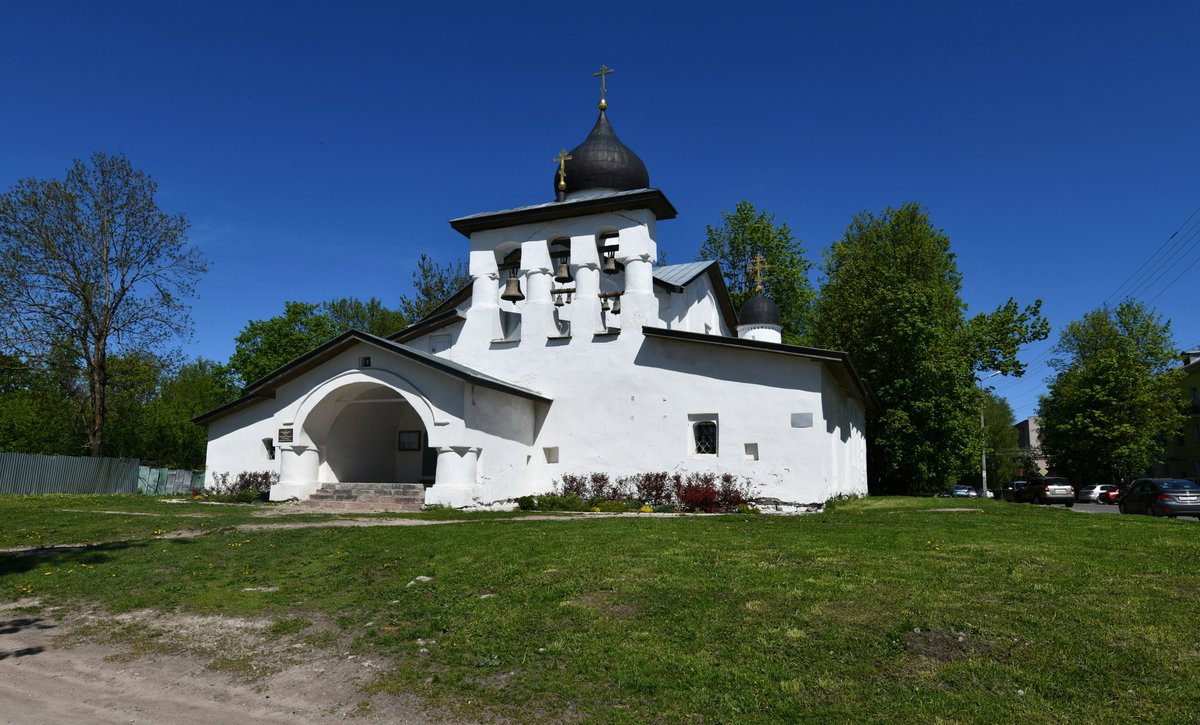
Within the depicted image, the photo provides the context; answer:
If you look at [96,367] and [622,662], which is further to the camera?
[96,367]

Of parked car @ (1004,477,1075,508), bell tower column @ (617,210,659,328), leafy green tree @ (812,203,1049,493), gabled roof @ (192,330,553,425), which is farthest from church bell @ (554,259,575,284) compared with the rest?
parked car @ (1004,477,1075,508)

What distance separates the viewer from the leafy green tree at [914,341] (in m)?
A: 30.1

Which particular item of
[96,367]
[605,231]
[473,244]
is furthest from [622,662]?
[96,367]

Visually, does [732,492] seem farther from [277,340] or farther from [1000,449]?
[1000,449]

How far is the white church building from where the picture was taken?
19.2 meters

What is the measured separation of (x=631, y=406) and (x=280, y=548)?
11.4 meters

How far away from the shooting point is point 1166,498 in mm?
22062

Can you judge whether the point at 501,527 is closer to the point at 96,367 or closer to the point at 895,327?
the point at 895,327

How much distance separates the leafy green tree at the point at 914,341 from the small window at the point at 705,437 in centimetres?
1287

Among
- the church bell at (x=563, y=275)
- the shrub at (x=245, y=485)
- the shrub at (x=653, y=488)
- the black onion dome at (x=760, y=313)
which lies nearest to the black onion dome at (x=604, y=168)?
the church bell at (x=563, y=275)

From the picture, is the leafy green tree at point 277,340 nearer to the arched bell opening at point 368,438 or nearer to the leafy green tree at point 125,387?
the leafy green tree at point 125,387

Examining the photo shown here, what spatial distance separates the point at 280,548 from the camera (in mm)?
11070

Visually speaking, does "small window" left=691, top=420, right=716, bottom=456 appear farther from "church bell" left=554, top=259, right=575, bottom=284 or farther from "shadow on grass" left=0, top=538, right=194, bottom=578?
"shadow on grass" left=0, top=538, right=194, bottom=578

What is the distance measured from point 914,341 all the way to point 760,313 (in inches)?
256
